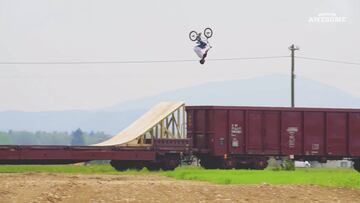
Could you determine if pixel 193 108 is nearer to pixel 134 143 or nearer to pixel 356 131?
pixel 134 143

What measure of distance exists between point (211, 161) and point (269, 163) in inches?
159

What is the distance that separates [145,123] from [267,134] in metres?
6.70

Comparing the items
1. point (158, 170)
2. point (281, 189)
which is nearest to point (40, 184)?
point (281, 189)

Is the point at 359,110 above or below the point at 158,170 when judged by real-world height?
above

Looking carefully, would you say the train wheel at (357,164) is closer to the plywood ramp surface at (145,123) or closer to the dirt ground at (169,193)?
the plywood ramp surface at (145,123)

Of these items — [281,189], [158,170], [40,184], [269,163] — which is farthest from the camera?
[269,163]

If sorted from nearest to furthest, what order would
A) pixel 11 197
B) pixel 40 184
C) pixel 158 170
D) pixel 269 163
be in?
1. pixel 11 197
2. pixel 40 184
3. pixel 158 170
4. pixel 269 163

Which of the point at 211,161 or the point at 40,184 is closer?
the point at 40,184

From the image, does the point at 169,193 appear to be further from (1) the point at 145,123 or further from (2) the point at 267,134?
(1) the point at 145,123

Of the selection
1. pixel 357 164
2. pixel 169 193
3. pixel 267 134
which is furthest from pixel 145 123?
pixel 169 193

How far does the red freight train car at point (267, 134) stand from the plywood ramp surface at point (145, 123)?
4.92ft

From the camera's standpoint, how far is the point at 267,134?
4244 cm

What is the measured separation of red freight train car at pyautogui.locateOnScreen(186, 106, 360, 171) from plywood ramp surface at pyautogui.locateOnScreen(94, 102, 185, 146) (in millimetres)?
1499

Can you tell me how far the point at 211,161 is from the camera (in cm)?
4303
